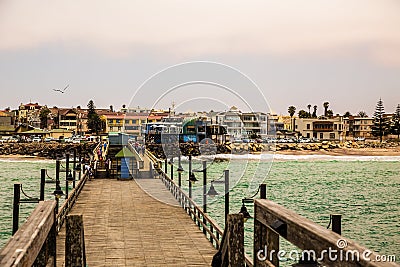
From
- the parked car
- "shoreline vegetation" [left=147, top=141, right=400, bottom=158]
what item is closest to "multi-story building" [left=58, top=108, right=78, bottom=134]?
the parked car

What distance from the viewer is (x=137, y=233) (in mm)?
12672

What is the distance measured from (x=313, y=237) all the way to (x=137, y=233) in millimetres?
9534

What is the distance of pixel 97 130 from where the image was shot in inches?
4579

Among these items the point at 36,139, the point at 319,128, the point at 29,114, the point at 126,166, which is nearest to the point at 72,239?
the point at 126,166

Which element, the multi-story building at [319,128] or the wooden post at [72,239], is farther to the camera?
the multi-story building at [319,128]

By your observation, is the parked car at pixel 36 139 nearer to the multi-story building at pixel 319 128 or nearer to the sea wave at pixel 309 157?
the sea wave at pixel 309 157

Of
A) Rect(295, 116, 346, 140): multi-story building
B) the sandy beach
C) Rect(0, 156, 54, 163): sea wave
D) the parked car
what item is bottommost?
Rect(0, 156, 54, 163): sea wave

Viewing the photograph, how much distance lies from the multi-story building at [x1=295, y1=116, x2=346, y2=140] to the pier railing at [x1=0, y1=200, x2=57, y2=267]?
112 m

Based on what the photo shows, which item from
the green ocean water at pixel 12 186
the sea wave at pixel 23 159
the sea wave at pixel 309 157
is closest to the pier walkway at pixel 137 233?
the green ocean water at pixel 12 186

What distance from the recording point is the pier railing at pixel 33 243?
3.25 m

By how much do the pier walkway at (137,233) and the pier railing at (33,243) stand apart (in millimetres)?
4505

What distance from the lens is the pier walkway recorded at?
10.1m

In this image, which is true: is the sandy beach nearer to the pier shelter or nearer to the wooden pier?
the pier shelter

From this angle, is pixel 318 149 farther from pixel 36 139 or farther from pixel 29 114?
pixel 29 114
